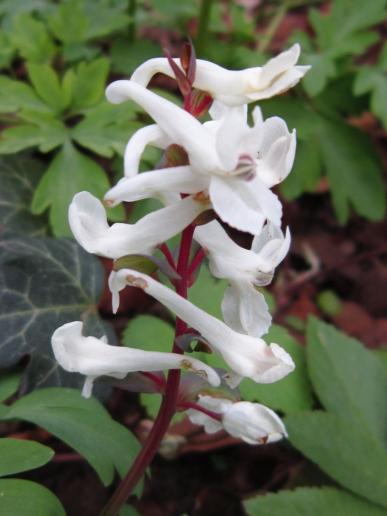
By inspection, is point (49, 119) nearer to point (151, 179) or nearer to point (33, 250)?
point (33, 250)

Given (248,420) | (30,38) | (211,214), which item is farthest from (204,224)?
(30,38)

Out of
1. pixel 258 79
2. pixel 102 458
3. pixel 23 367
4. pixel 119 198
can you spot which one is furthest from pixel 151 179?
pixel 23 367

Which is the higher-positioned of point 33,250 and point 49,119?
point 49,119

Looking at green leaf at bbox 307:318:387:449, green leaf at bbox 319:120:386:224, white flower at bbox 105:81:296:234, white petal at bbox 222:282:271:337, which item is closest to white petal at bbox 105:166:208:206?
white flower at bbox 105:81:296:234

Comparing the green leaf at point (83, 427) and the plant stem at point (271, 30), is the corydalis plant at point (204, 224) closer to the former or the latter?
the green leaf at point (83, 427)

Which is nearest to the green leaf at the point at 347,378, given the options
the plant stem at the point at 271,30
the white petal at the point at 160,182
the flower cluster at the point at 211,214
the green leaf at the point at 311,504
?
the green leaf at the point at 311,504

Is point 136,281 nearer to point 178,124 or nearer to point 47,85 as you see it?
point 178,124
